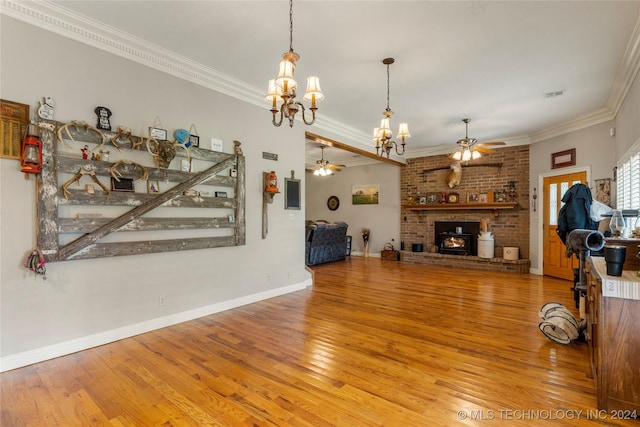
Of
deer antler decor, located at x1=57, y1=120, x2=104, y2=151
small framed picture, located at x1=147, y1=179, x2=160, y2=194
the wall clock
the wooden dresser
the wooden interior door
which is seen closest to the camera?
the wooden dresser

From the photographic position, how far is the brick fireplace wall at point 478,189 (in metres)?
7.14

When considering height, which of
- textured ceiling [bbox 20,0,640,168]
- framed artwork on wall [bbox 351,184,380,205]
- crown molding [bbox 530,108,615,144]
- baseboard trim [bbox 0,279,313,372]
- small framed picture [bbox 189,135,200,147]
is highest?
textured ceiling [bbox 20,0,640,168]

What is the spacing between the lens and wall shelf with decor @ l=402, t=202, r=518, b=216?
7.22 metres

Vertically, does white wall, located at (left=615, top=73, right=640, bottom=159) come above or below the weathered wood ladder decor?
above

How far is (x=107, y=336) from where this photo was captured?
3.02 meters

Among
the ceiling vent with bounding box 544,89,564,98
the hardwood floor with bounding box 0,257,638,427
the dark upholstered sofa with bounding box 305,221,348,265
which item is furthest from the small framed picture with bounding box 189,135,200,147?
the ceiling vent with bounding box 544,89,564,98

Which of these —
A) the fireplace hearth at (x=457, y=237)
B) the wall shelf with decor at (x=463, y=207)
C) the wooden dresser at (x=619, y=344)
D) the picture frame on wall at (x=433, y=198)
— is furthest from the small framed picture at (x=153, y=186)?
the fireplace hearth at (x=457, y=237)

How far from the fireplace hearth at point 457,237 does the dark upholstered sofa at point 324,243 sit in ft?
8.40

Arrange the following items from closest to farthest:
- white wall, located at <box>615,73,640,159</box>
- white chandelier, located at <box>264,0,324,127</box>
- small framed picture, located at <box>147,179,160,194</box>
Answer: white chandelier, located at <box>264,0,324,127</box> → small framed picture, located at <box>147,179,160,194</box> → white wall, located at <box>615,73,640,159</box>

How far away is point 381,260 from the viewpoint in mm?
8742

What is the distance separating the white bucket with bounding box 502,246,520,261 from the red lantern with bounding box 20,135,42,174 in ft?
26.4

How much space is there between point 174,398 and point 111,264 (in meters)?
1.63

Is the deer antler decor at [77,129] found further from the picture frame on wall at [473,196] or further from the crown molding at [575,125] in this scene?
the picture frame on wall at [473,196]

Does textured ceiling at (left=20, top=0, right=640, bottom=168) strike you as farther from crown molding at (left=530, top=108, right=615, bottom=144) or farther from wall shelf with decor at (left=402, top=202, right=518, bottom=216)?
wall shelf with decor at (left=402, top=202, right=518, bottom=216)
